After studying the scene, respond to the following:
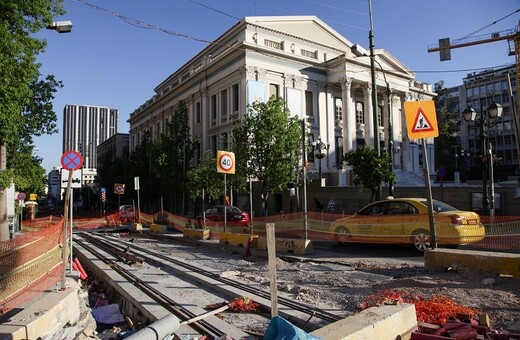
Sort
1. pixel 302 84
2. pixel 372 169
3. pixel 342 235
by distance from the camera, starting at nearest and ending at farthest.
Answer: pixel 342 235 → pixel 372 169 → pixel 302 84

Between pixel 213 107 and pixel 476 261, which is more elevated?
pixel 213 107

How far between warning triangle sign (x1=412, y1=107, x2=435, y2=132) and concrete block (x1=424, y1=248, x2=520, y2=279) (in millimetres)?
2508

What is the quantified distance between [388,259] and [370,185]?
891 cm

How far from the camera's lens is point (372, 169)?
19172mm

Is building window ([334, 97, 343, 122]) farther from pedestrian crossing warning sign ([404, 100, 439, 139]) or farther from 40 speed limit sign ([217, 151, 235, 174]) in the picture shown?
pedestrian crossing warning sign ([404, 100, 439, 139])

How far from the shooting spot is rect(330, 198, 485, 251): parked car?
35.2 ft

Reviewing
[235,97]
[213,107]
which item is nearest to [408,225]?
[235,97]

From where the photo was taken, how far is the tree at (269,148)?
25.1 meters

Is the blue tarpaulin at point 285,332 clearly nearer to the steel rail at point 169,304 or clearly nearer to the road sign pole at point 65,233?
the steel rail at point 169,304

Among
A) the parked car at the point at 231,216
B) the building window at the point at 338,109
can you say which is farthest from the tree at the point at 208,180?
Result: the building window at the point at 338,109

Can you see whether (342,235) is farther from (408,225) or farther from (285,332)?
(285,332)

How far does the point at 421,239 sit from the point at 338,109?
35.0 m

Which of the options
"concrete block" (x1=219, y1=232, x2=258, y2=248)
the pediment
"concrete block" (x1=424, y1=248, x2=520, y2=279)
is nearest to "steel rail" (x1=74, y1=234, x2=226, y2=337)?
"concrete block" (x1=219, y1=232, x2=258, y2=248)

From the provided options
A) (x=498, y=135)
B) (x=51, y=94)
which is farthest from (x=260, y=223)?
(x=498, y=135)
